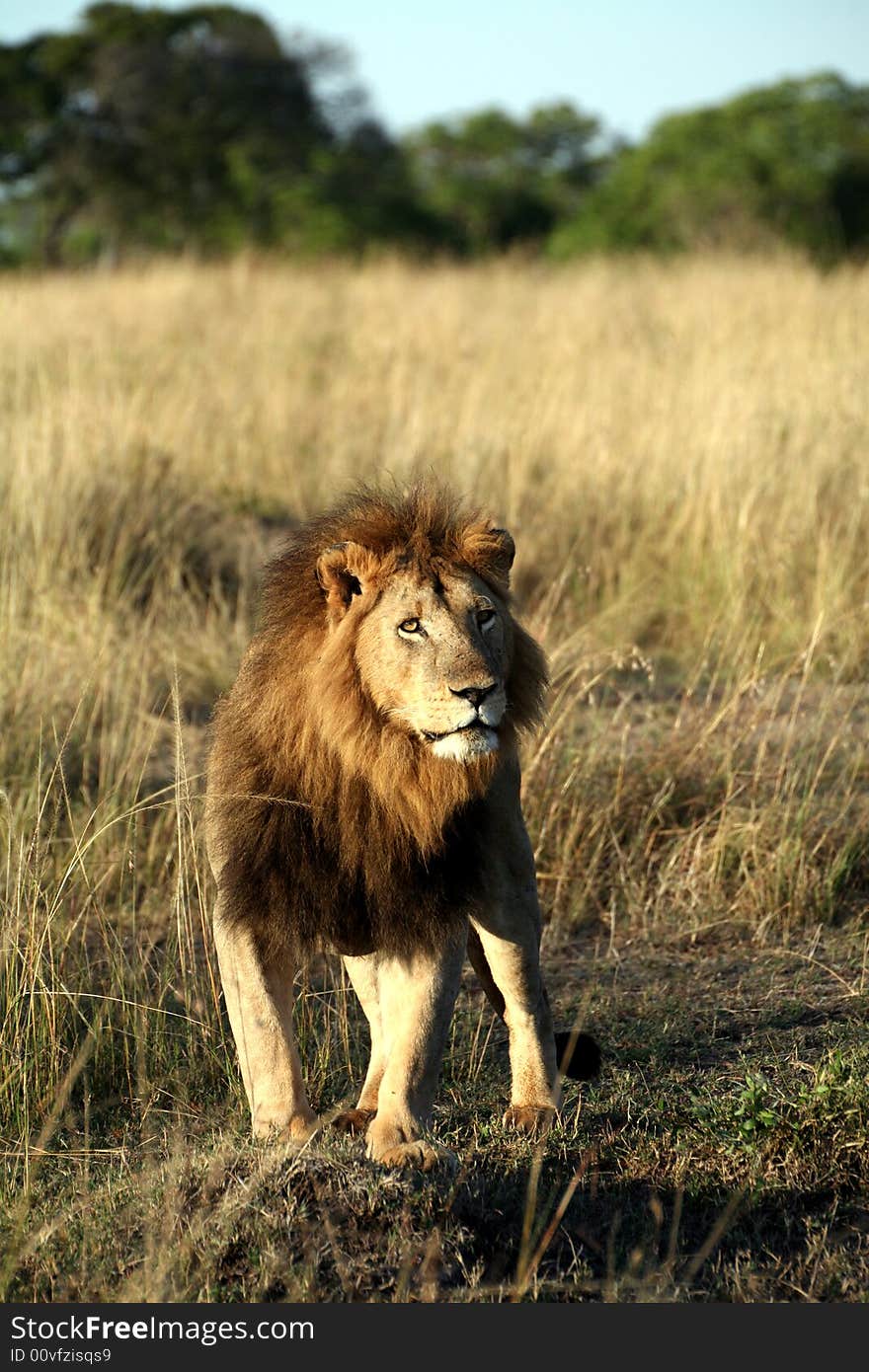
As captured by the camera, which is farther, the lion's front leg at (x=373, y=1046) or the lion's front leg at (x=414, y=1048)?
the lion's front leg at (x=373, y=1046)

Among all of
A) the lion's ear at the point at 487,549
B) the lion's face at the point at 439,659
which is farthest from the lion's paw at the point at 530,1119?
the lion's ear at the point at 487,549

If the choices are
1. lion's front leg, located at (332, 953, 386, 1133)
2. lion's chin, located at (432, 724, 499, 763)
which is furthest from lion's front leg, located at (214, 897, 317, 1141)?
lion's chin, located at (432, 724, 499, 763)

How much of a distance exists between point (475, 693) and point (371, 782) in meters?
0.39

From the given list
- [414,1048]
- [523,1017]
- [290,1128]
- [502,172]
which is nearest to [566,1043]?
[523,1017]

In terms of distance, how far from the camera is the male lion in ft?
11.3

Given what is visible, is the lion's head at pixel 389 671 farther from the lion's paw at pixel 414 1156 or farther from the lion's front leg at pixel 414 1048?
the lion's paw at pixel 414 1156

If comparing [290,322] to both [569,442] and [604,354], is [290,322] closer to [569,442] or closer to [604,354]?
[604,354]

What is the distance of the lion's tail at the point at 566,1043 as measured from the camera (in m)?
4.13

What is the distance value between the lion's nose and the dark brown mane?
0.72 ft

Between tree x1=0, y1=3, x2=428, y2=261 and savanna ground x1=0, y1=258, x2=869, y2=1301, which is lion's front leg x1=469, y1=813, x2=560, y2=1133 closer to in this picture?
savanna ground x1=0, y1=258, x2=869, y2=1301

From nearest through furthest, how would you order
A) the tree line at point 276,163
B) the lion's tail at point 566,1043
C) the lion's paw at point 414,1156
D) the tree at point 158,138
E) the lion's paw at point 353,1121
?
the lion's paw at point 414,1156, the lion's paw at point 353,1121, the lion's tail at point 566,1043, the tree line at point 276,163, the tree at point 158,138

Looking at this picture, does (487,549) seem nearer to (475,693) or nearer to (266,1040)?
(475,693)

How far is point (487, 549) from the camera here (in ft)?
11.7

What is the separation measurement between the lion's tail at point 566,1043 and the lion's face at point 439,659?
88 cm
